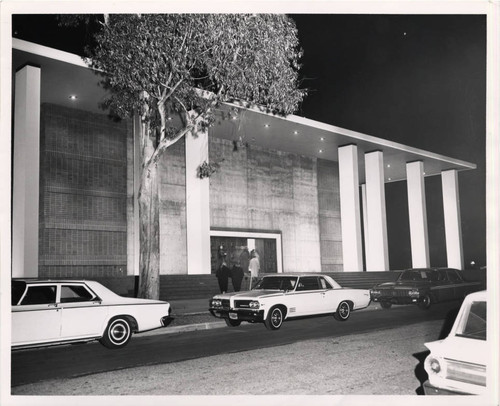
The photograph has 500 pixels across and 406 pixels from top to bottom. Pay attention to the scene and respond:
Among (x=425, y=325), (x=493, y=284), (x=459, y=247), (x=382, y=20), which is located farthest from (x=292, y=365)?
(x=459, y=247)

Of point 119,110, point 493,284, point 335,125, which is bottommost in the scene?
point 493,284

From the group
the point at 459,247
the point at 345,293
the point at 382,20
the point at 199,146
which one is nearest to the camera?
the point at 382,20

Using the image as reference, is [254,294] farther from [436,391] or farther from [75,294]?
[436,391]

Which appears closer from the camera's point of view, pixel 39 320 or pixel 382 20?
pixel 39 320

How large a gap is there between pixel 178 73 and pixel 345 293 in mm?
7230

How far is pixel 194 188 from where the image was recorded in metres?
22.6

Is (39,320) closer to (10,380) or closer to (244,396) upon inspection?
(10,380)

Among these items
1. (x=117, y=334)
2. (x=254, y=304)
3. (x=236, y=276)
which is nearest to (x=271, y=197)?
(x=236, y=276)

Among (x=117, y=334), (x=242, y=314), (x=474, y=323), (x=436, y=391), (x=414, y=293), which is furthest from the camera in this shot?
(x=414, y=293)

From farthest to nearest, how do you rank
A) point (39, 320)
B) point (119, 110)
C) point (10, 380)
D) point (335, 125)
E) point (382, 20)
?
1. point (335, 125)
2. point (119, 110)
3. point (382, 20)
4. point (39, 320)
5. point (10, 380)

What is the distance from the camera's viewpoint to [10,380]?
269 inches

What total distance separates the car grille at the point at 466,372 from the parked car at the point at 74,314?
599cm

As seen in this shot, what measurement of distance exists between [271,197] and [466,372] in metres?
24.5

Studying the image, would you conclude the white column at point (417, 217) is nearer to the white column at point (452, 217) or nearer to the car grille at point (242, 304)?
the white column at point (452, 217)
